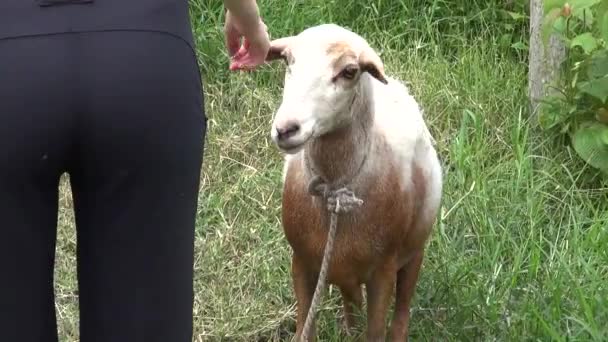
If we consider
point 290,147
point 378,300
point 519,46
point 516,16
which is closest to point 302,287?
point 378,300

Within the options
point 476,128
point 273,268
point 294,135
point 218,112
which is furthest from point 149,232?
point 218,112

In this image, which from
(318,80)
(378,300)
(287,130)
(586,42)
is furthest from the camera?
(586,42)

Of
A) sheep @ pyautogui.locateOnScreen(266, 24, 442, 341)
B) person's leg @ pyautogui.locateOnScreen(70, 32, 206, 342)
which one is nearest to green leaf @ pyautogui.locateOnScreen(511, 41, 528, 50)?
sheep @ pyautogui.locateOnScreen(266, 24, 442, 341)

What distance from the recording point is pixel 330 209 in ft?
10.2

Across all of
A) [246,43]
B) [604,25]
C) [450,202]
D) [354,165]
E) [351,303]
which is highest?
[246,43]

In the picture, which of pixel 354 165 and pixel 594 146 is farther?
pixel 594 146

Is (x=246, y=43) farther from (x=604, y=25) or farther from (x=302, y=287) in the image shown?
(x=604, y=25)

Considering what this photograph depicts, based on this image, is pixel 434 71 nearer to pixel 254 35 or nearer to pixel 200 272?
pixel 200 272

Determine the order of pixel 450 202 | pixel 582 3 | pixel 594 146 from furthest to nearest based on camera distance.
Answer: pixel 594 146 → pixel 450 202 → pixel 582 3

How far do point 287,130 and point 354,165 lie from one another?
0.50m

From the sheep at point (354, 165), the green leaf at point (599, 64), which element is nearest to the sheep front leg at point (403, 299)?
the sheep at point (354, 165)

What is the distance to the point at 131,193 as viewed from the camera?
1.94m

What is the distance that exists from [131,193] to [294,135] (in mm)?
840

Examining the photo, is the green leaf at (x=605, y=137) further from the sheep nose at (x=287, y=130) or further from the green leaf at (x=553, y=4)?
the sheep nose at (x=287, y=130)
